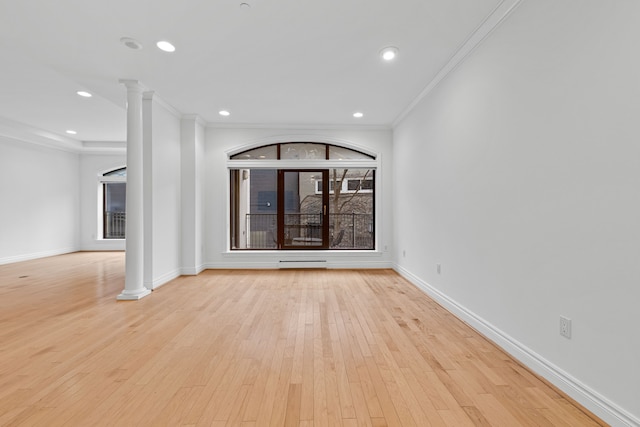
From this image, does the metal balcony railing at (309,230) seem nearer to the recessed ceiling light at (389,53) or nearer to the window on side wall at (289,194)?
the window on side wall at (289,194)

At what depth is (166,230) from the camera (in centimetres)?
435

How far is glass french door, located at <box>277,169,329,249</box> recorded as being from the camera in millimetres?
5629

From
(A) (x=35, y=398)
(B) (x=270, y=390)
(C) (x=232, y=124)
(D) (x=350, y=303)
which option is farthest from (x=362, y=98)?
(A) (x=35, y=398)

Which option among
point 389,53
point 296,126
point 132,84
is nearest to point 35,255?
point 132,84

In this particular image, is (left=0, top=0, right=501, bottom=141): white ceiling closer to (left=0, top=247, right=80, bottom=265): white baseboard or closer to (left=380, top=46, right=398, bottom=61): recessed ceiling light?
(left=380, top=46, right=398, bottom=61): recessed ceiling light

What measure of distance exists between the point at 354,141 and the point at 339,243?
2291 mm

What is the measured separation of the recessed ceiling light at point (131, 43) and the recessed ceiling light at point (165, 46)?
0.60 feet

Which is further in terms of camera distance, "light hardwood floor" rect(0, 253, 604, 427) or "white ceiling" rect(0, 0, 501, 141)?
"white ceiling" rect(0, 0, 501, 141)

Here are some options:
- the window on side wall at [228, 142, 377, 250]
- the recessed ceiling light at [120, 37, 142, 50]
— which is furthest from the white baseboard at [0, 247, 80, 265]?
the recessed ceiling light at [120, 37, 142, 50]

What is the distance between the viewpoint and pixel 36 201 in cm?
657

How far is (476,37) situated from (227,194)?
4.37 m

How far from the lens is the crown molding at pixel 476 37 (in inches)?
86.9

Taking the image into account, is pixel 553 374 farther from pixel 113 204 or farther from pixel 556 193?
pixel 113 204

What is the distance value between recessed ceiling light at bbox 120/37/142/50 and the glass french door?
119 inches
